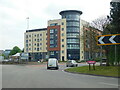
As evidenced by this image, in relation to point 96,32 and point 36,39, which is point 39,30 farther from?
point 96,32

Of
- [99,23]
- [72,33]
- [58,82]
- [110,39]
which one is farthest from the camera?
[72,33]

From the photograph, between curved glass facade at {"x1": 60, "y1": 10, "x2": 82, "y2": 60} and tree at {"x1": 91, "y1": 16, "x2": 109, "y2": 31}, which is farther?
curved glass facade at {"x1": 60, "y1": 10, "x2": 82, "y2": 60}

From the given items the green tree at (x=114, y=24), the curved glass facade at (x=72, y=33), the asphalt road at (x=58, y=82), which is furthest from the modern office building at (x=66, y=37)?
the asphalt road at (x=58, y=82)

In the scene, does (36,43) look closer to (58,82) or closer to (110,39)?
(110,39)

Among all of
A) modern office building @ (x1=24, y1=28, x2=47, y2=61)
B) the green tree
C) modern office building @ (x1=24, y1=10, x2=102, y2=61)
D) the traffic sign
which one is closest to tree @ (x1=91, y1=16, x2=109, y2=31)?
the green tree

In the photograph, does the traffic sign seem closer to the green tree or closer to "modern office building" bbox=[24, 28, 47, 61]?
the green tree

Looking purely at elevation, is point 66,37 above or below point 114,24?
above

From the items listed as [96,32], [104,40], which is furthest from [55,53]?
[104,40]

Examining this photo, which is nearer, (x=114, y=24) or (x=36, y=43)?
(x=114, y=24)

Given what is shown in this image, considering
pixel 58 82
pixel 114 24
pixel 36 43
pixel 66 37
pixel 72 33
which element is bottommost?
pixel 58 82

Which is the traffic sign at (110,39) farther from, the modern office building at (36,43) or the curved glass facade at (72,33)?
the modern office building at (36,43)

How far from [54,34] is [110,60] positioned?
71.8 m

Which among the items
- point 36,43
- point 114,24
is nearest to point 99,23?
point 114,24

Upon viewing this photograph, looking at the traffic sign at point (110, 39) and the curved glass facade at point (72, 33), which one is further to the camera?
the curved glass facade at point (72, 33)
